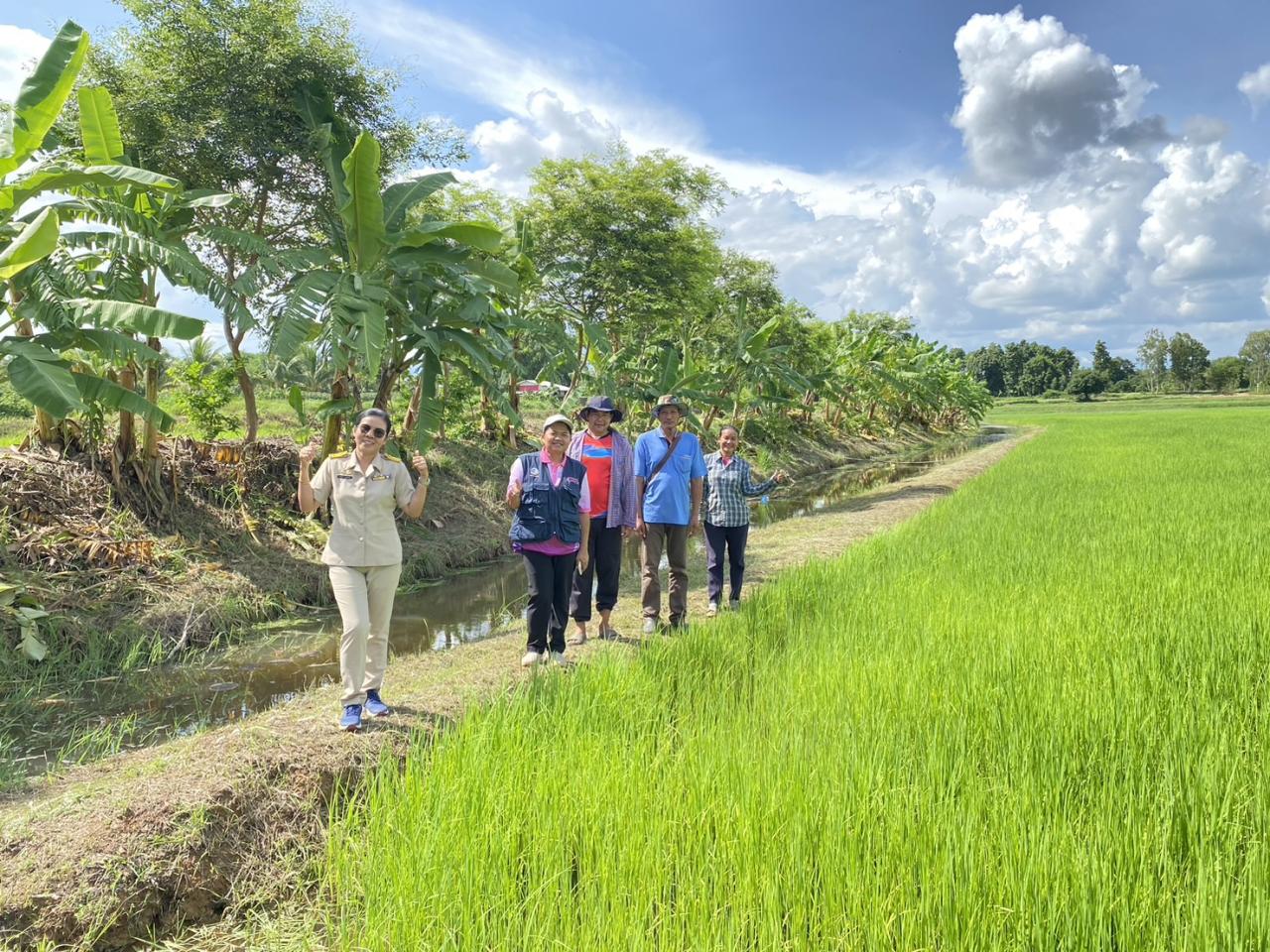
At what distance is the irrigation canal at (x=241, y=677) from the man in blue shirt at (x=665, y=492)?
64cm

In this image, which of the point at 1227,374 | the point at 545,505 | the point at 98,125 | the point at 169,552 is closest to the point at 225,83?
the point at 98,125

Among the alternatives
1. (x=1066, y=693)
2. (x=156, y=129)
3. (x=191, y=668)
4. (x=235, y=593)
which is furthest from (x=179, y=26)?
(x=1066, y=693)

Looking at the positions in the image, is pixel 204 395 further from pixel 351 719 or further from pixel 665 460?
pixel 351 719

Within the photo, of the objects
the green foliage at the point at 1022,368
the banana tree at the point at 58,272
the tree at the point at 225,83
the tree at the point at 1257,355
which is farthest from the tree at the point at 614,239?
the tree at the point at 1257,355

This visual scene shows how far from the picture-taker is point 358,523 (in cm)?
343

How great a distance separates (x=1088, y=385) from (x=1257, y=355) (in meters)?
21.3

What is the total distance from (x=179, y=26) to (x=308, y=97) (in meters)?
1.46

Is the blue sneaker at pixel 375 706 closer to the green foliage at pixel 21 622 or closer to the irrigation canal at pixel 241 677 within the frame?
the irrigation canal at pixel 241 677

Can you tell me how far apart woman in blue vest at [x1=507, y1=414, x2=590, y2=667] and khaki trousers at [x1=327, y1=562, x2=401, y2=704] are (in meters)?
0.75

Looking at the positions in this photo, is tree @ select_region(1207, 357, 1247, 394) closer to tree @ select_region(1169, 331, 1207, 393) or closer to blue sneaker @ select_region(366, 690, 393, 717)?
tree @ select_region(1169, 331, 1207, 393)

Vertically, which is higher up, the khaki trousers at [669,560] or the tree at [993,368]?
the tree at [993,368]

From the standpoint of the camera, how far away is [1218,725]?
258 cm

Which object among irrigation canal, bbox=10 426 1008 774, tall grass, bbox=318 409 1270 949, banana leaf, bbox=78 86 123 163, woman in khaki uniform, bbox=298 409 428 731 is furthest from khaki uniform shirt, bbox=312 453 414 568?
banana leaf, bbox=78 86 123 163

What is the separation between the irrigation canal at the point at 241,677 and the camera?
4.09 metres
